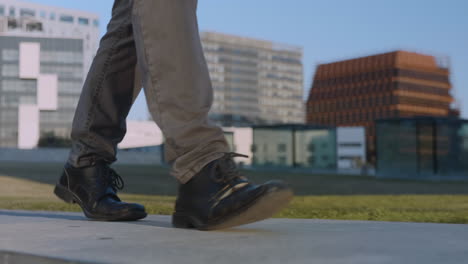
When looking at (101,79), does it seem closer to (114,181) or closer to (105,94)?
(105,94)

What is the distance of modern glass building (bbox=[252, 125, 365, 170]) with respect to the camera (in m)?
24.0

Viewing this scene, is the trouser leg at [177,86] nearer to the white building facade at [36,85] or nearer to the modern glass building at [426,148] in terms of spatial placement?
the modern glass building at [426,148]

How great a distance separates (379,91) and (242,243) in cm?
9736

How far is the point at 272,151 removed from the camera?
81.9 feet

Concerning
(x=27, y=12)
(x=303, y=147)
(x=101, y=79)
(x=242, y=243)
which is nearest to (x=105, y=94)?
(x=101, y=79)

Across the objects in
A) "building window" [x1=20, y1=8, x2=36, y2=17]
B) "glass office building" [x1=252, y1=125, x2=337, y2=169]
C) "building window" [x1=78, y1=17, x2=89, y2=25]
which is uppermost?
"building window" [x1=20, y1=8, x2=36, y2=17]

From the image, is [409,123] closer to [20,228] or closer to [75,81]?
[20,228]

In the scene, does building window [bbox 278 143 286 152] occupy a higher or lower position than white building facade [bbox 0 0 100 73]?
lower

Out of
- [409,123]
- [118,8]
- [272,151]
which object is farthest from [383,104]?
[118,8]

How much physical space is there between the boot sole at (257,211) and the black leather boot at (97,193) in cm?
36

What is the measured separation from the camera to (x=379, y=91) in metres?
Result: 94.9

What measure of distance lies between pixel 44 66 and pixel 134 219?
230ft

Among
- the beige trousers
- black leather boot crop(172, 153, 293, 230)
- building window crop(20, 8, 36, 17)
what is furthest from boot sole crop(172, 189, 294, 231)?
building window crop(20, 8, 36, 17)

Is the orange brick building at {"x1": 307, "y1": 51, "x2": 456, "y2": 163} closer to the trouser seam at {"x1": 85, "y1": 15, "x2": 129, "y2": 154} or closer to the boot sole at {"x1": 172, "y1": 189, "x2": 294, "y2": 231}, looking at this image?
the trouser seam at {"x1": 85, "y1": 15, "x2": 129, "y2": 154}
